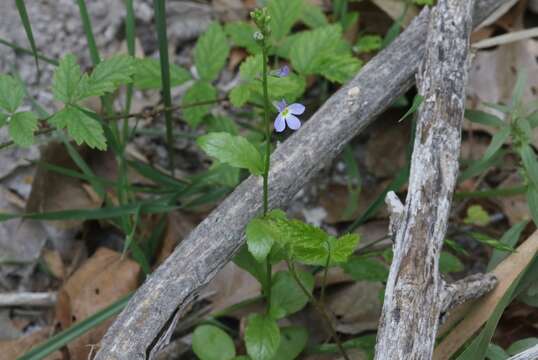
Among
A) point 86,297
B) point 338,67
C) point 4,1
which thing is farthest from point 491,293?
point 4,1

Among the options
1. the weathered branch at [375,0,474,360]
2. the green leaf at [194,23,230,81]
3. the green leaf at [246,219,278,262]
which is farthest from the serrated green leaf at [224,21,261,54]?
the green leaf at [246,219,278,262]

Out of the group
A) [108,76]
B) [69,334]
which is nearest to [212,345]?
[69,334]

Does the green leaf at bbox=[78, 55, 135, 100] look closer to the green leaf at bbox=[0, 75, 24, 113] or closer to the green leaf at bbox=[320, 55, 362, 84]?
the green leaf at bbox=[0, 75, 24, 113]

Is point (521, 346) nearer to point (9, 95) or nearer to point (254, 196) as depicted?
point (254, 196)

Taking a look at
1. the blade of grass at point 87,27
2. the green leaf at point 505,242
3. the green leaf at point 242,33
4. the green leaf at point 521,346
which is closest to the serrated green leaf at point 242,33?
the green leaf at point 242,33

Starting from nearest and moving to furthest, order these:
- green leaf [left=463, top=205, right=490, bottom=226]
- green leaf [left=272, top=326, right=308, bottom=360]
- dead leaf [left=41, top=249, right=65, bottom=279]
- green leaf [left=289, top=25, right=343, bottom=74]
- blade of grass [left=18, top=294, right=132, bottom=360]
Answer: blade of grass [left=18, top=294, right=132, bottom=360] < green leaf [left=272, top=326, right=308, bottom=360] < green leaf [left=289, top=25, right=343, bottom=74] < dead leaf [left=41, top=249, right=65, bottom=279] < green leaf [left=463, top=205, right=490, bottom=226]

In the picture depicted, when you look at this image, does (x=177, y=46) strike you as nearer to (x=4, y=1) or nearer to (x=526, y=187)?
(x=4, y=1)
